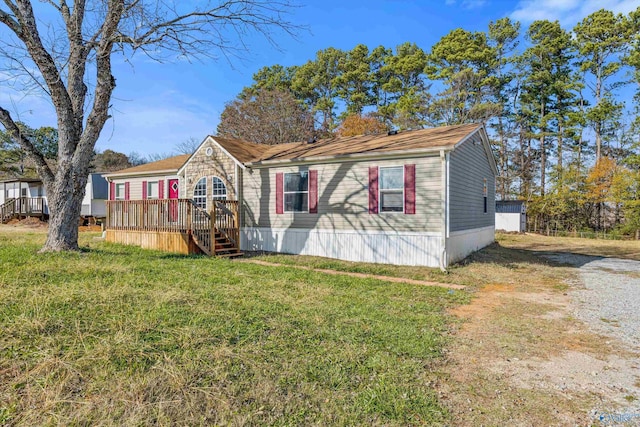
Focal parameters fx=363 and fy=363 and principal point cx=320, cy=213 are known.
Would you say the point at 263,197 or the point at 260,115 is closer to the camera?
the point at 263,197

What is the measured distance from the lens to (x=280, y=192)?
458 inches

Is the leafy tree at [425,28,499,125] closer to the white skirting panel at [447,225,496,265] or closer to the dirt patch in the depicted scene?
the white skirting panel at [447,225,496,265]

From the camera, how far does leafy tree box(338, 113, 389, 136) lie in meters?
27.3

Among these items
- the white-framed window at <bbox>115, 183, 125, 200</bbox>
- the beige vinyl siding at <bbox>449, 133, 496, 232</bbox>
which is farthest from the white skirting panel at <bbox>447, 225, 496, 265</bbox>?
the white-framed window at <bbox>115, 183, 125, 200</bbox>

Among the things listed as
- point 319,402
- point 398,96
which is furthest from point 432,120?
point 319,402

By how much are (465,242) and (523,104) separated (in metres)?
22.1

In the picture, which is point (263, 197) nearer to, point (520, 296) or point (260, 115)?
point (520, 296)

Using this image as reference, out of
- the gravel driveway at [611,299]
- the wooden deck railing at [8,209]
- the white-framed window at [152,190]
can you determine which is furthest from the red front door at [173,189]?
the wooden deck railing at [8,209]

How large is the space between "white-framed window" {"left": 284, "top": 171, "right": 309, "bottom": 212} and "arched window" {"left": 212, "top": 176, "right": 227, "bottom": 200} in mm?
2460

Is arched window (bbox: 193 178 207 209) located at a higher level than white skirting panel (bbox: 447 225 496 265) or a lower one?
higher

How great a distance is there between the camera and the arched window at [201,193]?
510 inches

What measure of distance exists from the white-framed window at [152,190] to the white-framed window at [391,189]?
35.0 ft

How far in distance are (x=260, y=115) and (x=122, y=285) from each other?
83.0 feet

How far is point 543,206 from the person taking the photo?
2434cm
